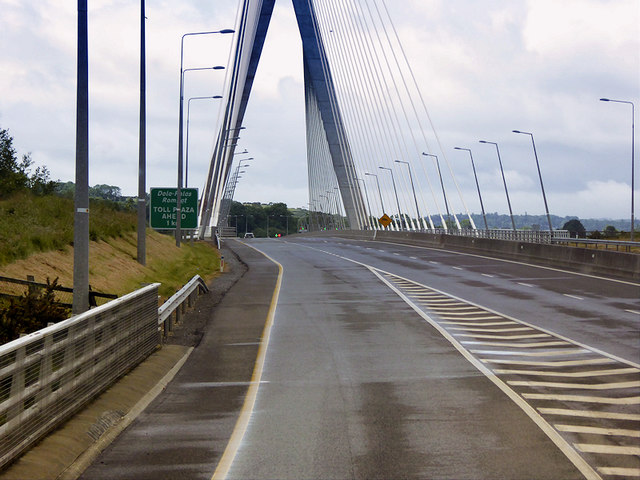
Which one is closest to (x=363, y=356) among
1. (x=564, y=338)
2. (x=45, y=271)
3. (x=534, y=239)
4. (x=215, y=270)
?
(x=564, y=338)

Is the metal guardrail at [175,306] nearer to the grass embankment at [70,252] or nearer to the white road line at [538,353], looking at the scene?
the grass embankment at [70,252]

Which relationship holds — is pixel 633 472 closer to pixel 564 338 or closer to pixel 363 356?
pixel 363 356

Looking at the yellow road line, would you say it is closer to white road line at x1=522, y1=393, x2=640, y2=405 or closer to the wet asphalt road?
the wet asphalt road

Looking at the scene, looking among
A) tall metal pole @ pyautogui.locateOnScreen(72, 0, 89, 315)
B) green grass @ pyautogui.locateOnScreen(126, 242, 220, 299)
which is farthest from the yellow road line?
green grass @ pyautogui.locateOnScreen(126, 242, 220, 299)

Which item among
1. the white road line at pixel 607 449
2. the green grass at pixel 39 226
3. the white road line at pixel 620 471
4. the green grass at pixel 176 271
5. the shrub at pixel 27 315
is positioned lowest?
the white road line at pixel 607 449

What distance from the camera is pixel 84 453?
8.48 metres

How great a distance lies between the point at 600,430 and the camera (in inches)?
366

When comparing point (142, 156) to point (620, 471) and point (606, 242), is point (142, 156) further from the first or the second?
point (606, 242)

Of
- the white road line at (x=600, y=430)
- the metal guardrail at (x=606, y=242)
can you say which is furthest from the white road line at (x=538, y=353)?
the metal guardrail at (x=606, y=242)

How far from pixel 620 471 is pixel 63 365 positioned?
215 inches

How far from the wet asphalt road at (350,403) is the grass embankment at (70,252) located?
414 centimetres

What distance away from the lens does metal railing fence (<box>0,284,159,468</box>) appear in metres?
7.60

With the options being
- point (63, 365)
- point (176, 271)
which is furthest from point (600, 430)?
point (176, 271)

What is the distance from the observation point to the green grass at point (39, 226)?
2184cm
